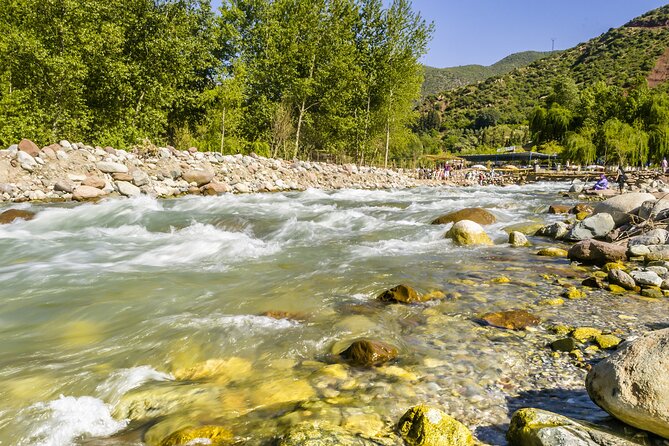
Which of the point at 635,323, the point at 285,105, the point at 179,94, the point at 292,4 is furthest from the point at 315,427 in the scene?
the point at 292,4

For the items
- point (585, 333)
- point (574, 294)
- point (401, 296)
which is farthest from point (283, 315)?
point (574, 294)

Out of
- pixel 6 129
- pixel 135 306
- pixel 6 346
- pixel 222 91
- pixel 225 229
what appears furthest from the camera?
pixel 222 91

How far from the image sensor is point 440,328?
13.9ft

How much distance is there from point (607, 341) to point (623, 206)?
7623 mm

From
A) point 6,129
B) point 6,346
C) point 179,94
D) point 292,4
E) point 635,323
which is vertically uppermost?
point 292,4

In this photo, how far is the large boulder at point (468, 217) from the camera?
11.1 m

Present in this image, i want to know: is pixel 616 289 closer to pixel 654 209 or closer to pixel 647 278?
pixel 647 278

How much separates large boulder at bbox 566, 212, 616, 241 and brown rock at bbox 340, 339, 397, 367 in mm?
7045

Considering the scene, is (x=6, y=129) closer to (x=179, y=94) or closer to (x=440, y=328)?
(x=179, y=94)

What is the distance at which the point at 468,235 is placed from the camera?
880 centimetres

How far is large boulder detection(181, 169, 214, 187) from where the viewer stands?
19000mm

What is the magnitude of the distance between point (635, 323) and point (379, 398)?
2.94m

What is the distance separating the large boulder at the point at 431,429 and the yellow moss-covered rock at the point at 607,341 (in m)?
1.90

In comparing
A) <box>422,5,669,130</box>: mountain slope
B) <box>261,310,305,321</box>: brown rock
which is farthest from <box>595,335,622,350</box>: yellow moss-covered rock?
<box>422,5,669,130</box>: mountain slope
